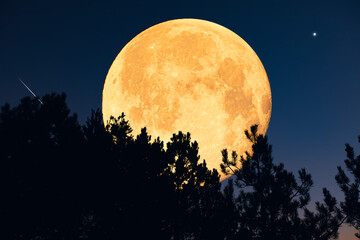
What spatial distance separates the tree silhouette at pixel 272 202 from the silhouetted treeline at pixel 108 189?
46mm

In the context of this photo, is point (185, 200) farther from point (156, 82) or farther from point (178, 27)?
point (178, 27)

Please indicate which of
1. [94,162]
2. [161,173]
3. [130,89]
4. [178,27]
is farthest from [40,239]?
[178,27]

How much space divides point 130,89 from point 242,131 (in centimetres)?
483

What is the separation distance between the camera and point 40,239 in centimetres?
655

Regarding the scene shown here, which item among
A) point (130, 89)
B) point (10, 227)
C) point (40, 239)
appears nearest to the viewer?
point (10, 227)

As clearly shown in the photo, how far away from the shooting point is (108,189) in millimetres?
7020

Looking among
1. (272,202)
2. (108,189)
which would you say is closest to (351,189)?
(272,202)

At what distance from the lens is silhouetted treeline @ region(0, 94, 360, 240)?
641 centimetres

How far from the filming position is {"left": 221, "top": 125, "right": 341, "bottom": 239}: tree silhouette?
27.3 ft

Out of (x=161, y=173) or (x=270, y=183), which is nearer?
(x=161, y=173)

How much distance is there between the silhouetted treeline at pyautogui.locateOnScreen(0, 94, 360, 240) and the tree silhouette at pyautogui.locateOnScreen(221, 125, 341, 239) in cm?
5

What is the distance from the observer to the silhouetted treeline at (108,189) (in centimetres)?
641

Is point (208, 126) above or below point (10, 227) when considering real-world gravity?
above

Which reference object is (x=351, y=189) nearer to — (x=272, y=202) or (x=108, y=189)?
(x=272, y=202)
